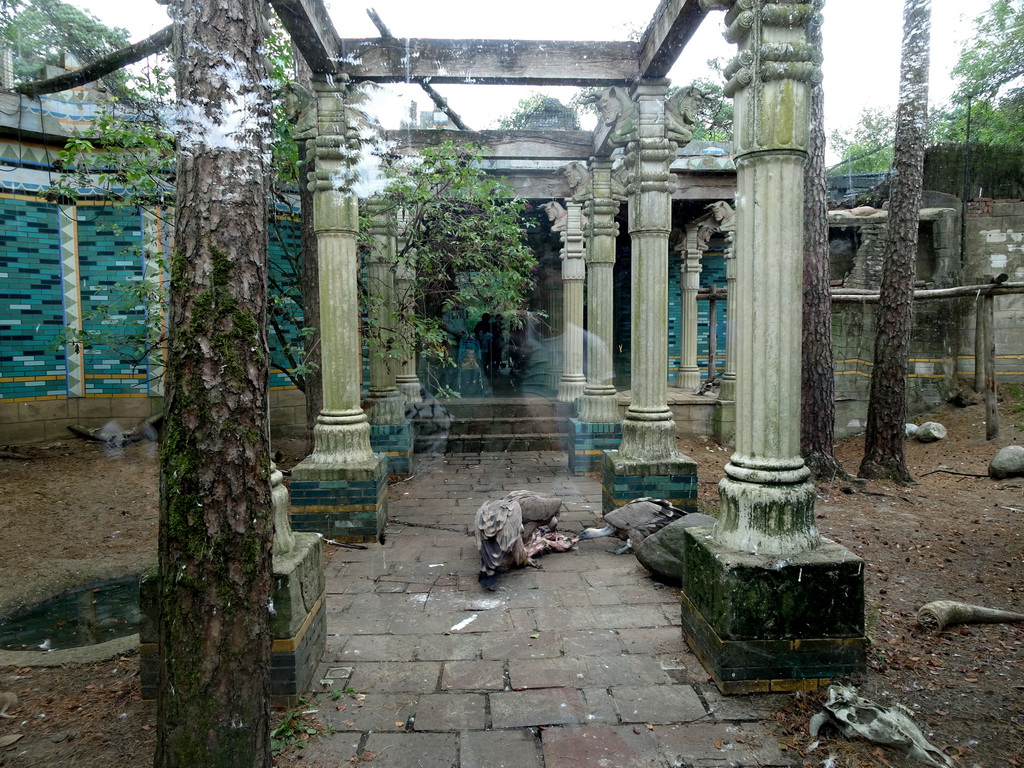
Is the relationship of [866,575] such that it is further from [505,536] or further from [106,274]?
[106,274]

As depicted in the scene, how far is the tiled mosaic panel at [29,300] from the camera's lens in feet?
28.3

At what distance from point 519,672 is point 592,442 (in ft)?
16.3

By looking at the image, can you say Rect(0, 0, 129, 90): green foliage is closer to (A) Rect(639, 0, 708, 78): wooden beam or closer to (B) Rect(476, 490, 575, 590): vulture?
(A) Rect(639, 0, 708, 78): wooden beam

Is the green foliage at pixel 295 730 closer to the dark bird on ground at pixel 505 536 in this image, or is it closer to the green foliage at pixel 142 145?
the dark bird on ground at pixel 505 536

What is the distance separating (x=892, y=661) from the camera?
313cm

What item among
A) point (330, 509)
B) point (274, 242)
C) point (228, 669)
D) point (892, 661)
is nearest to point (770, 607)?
point (892, 661)

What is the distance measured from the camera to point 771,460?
3.09 meters

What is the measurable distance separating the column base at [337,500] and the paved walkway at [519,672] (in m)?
0.26

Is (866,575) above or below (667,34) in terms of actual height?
below

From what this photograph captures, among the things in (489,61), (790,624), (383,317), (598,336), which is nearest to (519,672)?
(790,624)

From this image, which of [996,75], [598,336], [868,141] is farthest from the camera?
[868,141]

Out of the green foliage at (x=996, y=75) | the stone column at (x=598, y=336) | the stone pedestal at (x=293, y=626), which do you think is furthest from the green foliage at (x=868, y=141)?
the stone pedestal at (x=293, y=626)

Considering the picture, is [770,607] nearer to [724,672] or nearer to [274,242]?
[724,672]

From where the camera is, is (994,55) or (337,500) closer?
(337,500)
